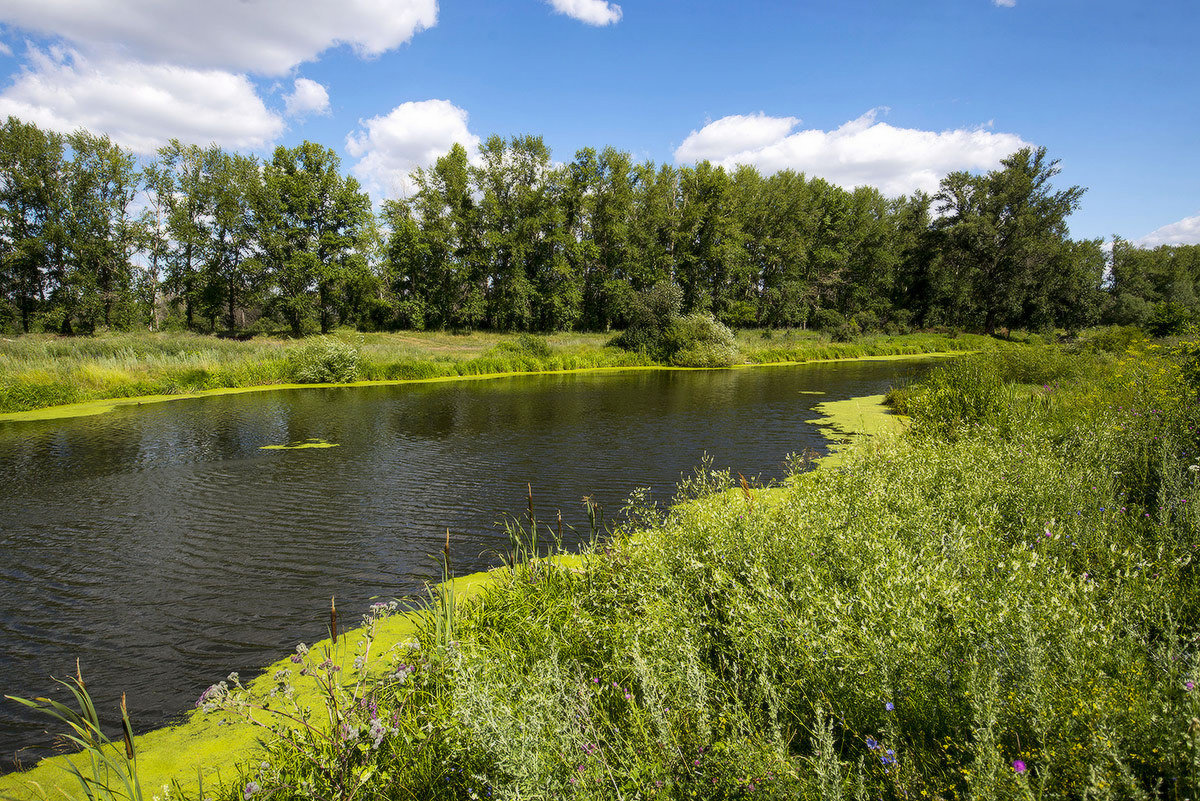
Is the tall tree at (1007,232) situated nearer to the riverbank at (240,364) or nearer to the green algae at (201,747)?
the riverbank at (240,364)

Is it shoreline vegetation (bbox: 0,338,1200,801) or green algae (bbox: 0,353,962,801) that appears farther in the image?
green algae (bbox: 0,353,962,801)

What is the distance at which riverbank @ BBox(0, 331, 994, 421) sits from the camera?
2027cm

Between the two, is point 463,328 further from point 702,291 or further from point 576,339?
point 702,291

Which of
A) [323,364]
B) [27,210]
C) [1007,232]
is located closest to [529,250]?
[323,364]

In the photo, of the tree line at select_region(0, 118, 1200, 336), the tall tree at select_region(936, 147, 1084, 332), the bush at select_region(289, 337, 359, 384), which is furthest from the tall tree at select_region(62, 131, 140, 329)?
the tall tree at select_region(936, 147, 1084, 332)

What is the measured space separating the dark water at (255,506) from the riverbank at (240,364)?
328 cm

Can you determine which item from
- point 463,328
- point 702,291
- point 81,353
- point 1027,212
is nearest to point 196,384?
point 81,353

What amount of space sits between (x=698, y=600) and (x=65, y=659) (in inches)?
256

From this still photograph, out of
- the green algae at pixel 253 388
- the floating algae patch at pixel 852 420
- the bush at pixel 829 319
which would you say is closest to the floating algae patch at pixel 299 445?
the green algae at pixel 253 388

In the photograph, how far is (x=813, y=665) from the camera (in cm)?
276

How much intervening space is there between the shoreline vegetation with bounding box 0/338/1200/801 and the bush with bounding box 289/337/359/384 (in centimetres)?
2458

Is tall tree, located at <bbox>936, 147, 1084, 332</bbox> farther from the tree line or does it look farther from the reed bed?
the reed bed

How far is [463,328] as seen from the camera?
162 feet

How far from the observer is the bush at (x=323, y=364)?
26.9m
